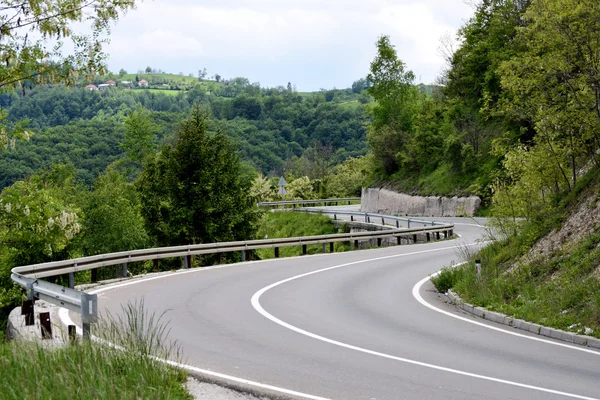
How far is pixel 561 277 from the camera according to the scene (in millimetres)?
14805

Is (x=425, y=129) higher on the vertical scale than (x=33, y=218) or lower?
higher

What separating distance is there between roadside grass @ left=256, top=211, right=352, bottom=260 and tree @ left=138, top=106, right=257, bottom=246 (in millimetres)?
10989

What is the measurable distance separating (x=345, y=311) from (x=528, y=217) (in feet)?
22.4

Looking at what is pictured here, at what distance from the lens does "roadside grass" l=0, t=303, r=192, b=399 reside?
6.78 meters

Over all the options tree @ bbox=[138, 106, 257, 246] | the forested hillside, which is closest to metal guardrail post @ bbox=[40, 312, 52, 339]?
tree @ bbox=[138, 106, 257, 246]

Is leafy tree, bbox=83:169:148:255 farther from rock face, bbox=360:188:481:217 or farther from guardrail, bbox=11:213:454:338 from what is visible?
rock face, bbox=360:188:481:217

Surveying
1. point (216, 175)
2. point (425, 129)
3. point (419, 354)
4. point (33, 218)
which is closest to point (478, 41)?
point (425, 129)

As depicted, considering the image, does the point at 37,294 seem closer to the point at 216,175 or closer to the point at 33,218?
the point at 33,218

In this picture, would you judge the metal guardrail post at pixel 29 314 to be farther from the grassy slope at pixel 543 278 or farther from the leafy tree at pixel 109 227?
the leafy tree at pixel 109 227

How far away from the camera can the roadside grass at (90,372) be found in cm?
678

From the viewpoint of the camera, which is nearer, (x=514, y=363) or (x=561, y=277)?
(x=514, y=363)

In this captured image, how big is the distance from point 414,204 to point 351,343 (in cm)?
4940

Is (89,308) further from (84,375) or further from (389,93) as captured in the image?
(389,93)

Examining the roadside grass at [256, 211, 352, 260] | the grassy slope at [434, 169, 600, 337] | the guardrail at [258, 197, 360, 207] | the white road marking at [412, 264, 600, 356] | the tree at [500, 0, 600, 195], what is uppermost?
the tree at [500, 0, 600, 195]
